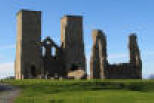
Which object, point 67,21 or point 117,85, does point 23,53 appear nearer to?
point 67,21

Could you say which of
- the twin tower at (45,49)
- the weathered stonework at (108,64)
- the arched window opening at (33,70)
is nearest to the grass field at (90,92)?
the weathered stonework at (108,64)

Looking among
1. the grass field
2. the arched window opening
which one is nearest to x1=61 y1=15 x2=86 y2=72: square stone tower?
the arched window opening

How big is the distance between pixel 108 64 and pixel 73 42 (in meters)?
15.4

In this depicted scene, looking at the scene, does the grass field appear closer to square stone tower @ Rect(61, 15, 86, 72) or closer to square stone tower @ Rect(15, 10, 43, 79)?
square stone tower @ Rect(61, 15, 86, 72)

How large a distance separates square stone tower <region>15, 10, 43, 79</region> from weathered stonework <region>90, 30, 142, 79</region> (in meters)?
16.0

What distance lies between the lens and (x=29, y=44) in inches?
2473

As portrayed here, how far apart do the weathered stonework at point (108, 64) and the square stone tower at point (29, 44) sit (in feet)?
52.6

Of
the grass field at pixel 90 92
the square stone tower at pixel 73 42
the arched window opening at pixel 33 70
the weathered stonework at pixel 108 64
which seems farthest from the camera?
the square stone tower at pixel 73 42

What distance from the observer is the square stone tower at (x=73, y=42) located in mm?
63219

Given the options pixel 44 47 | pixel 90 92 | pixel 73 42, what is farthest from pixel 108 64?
pixel 90 92

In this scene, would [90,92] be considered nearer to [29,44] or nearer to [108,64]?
[108,64]

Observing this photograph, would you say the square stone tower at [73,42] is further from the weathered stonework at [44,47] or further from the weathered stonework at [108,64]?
the weathered stonework at [108,64]

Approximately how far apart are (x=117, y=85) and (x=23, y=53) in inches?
1262

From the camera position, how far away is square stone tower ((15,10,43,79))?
62.4 metres
